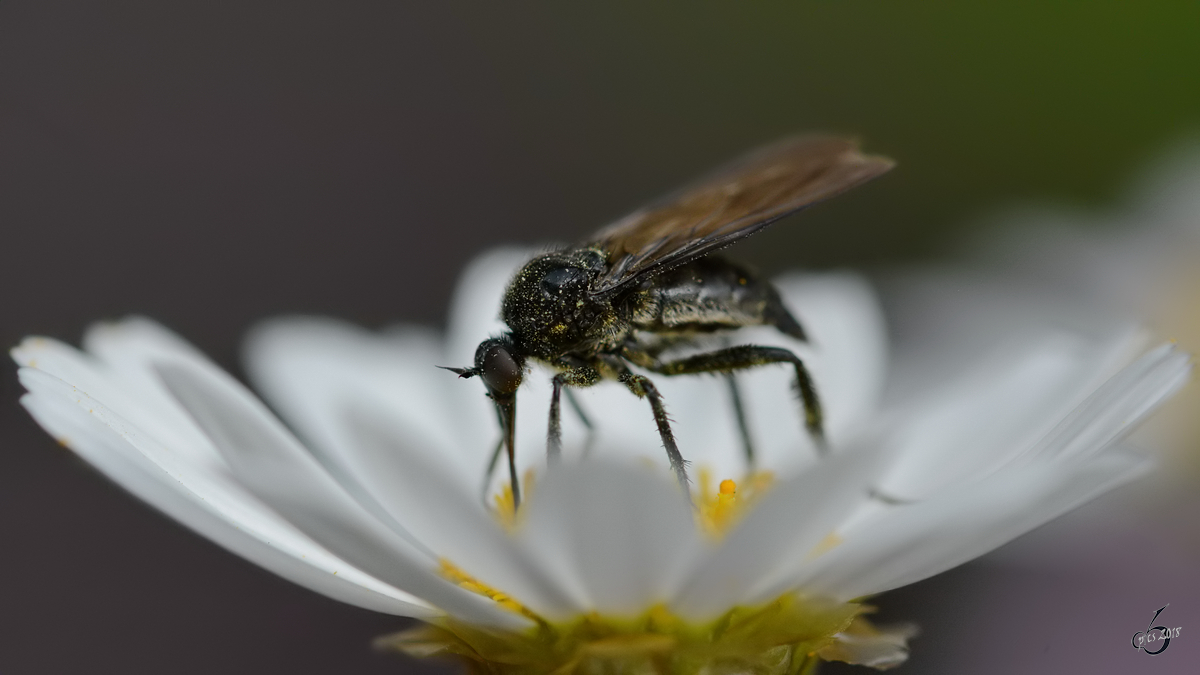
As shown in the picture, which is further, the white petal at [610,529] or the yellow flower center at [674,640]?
the yellow flower center at [674,640]

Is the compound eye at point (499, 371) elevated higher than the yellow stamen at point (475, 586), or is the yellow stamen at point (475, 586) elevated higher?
the compound eye at point (499, 371)

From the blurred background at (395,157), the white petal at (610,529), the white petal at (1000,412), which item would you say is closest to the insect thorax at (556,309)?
the white petal at (1000,412)

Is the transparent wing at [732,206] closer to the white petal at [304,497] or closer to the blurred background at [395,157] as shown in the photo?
the white petal at [304,497]

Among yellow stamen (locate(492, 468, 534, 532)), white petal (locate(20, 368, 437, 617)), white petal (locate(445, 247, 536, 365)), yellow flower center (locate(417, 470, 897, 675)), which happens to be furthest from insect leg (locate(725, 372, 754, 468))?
white petal (locate(20, 368, 437, 617))

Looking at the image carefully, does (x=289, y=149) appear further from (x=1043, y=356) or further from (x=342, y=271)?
(x=1043, y=356)

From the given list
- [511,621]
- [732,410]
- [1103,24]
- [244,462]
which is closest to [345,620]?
[732,410]

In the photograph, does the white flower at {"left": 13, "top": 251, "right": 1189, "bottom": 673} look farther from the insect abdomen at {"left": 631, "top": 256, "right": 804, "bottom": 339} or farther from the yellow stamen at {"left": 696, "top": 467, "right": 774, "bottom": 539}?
the insect abdomen at {"left": 631, "top": 256, "right": 804, "bottom": 339}

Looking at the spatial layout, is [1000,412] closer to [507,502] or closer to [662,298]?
[662,298]
